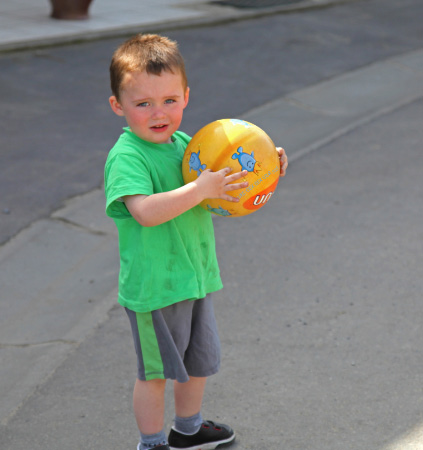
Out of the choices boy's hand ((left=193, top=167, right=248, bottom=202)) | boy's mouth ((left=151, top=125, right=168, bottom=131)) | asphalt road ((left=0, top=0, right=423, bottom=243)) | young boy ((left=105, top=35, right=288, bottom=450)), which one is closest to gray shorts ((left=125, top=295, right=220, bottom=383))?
young boy ((left=105, top=35, right=288, bottom=450))

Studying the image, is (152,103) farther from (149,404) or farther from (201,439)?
(201,439)

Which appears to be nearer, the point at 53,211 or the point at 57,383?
the point at 57,383

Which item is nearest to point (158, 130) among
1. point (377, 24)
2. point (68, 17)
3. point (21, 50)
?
point (21, 50)

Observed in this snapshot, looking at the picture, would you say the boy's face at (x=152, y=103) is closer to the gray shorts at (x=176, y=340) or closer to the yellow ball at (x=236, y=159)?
the yellow ball at (x=236, y=159)

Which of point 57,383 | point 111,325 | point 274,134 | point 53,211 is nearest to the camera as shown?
point 57,383

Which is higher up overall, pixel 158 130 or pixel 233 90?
pixel 158 130

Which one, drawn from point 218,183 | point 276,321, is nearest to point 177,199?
point 218,183

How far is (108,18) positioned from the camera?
11555mm

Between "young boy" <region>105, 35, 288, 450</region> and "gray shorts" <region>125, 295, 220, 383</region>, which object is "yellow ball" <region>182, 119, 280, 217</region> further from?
"gray shorts" <region>125, 295, 220, 383</region>

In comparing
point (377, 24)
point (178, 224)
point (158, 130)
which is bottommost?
point (377, 24)

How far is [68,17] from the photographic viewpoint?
11234 millimetres

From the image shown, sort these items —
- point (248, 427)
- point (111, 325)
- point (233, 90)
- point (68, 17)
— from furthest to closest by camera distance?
point (68, 17), point (233, 90), point (111, 325), point (248, 427)

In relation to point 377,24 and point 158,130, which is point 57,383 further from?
point 377,24

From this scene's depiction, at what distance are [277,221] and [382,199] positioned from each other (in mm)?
975
